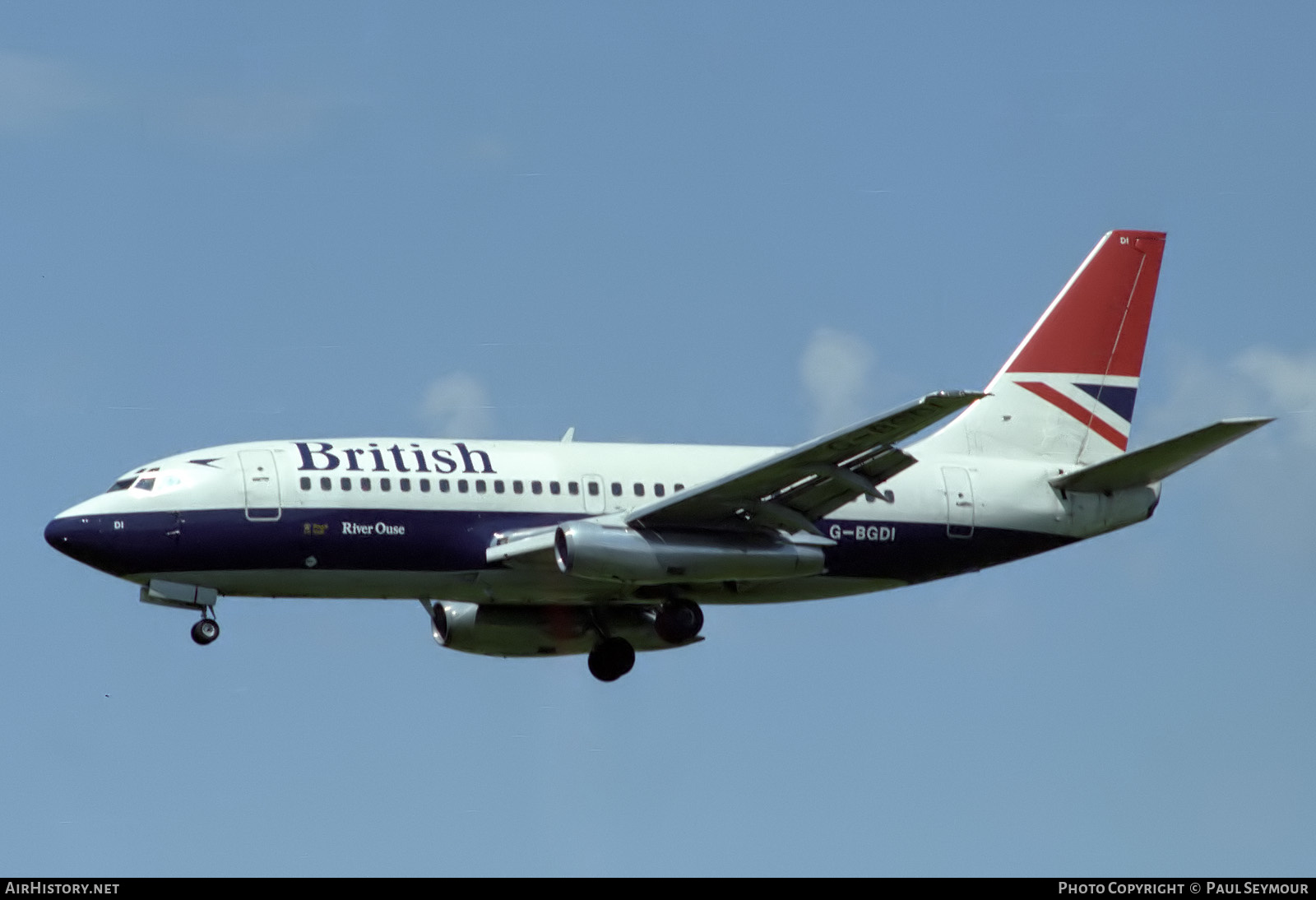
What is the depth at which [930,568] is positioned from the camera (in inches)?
2024

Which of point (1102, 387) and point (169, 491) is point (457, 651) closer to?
point (169, 491)

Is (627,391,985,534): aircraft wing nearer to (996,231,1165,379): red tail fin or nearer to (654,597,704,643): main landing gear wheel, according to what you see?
(654,597,704,643): main landing gear wheel

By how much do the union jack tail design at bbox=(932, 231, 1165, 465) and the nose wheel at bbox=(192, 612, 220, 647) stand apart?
58.2 feet

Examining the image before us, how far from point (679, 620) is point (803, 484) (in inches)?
195

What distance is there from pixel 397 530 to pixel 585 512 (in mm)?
4261

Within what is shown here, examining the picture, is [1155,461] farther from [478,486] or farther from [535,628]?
[478,486]

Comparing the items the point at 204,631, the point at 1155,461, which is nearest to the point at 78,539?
the point at 204,631

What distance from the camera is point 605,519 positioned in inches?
1858

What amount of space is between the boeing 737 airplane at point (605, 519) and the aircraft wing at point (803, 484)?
0.18 feet

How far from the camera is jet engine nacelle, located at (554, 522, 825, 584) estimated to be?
45969 millimetres

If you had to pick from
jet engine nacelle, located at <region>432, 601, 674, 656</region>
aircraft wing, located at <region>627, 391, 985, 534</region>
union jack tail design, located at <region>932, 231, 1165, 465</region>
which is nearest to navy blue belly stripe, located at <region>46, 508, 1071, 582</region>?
aircraft wing, located at <region>627, 391, 985, 534</region>
